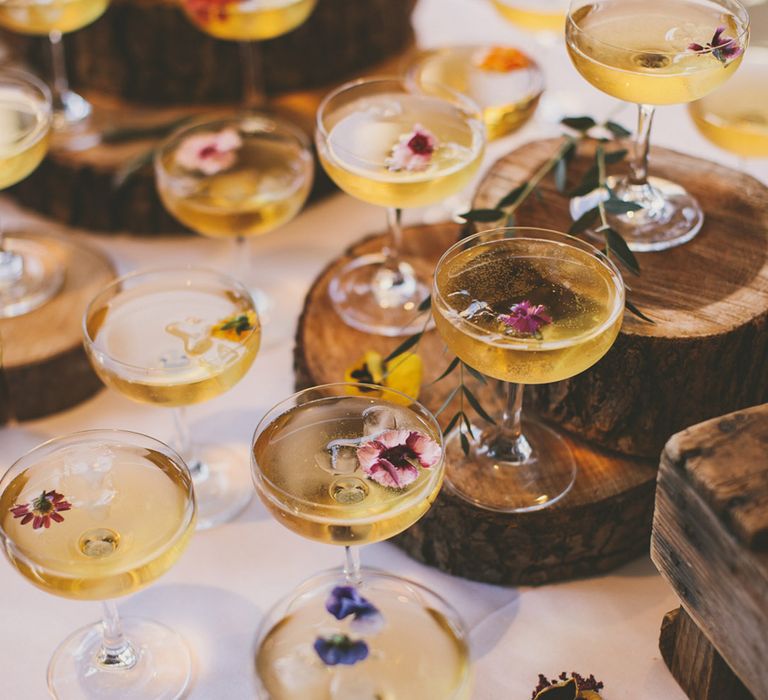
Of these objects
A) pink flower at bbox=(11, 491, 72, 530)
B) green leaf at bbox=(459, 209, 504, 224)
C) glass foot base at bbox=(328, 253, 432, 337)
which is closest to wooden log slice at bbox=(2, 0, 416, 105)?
glass foot base at bbox=(328, 253, 432, 337)

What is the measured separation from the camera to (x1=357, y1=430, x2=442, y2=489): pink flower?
1.50 meters

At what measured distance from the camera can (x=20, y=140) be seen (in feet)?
6.59

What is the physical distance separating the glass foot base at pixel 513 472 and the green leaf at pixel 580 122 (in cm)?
53

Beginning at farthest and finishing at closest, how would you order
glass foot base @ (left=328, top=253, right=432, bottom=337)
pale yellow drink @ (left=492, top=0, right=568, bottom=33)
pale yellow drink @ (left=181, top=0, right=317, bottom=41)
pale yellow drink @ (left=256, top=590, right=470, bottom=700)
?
pale yellow drink @ (left=492, top=0, right=568, bottom=33) < pale yellow drink @ (left=181, top=0, right=317, bottom=41) < glass foot base @ (left=328, top=253, right=432, bottom=337) < pale yellow drink @ (left=256, top=590, right=470, bottom=700)

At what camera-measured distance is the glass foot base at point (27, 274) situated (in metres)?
2.21

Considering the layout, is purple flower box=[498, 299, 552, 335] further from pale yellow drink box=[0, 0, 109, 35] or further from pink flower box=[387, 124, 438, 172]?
pale yellow drink box=[0, 0, 109, 35]

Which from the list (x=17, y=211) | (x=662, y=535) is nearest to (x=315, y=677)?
(x=662, y=535)

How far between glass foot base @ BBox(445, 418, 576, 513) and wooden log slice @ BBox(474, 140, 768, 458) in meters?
0.05

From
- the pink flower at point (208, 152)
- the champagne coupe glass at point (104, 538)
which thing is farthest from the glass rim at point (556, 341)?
the pink flower at point (208, 152)

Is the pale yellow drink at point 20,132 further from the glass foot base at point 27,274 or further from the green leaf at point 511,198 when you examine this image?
the green leaf at point 511,198

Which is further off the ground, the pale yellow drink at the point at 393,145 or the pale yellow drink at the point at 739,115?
the pale yellow drink at the point at 393,145

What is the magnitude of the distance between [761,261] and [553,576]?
604 millimetres

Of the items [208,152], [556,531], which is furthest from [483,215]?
[208,152]

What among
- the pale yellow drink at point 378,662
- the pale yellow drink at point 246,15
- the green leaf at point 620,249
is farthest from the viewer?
the pale yellow drink at point 246,15
